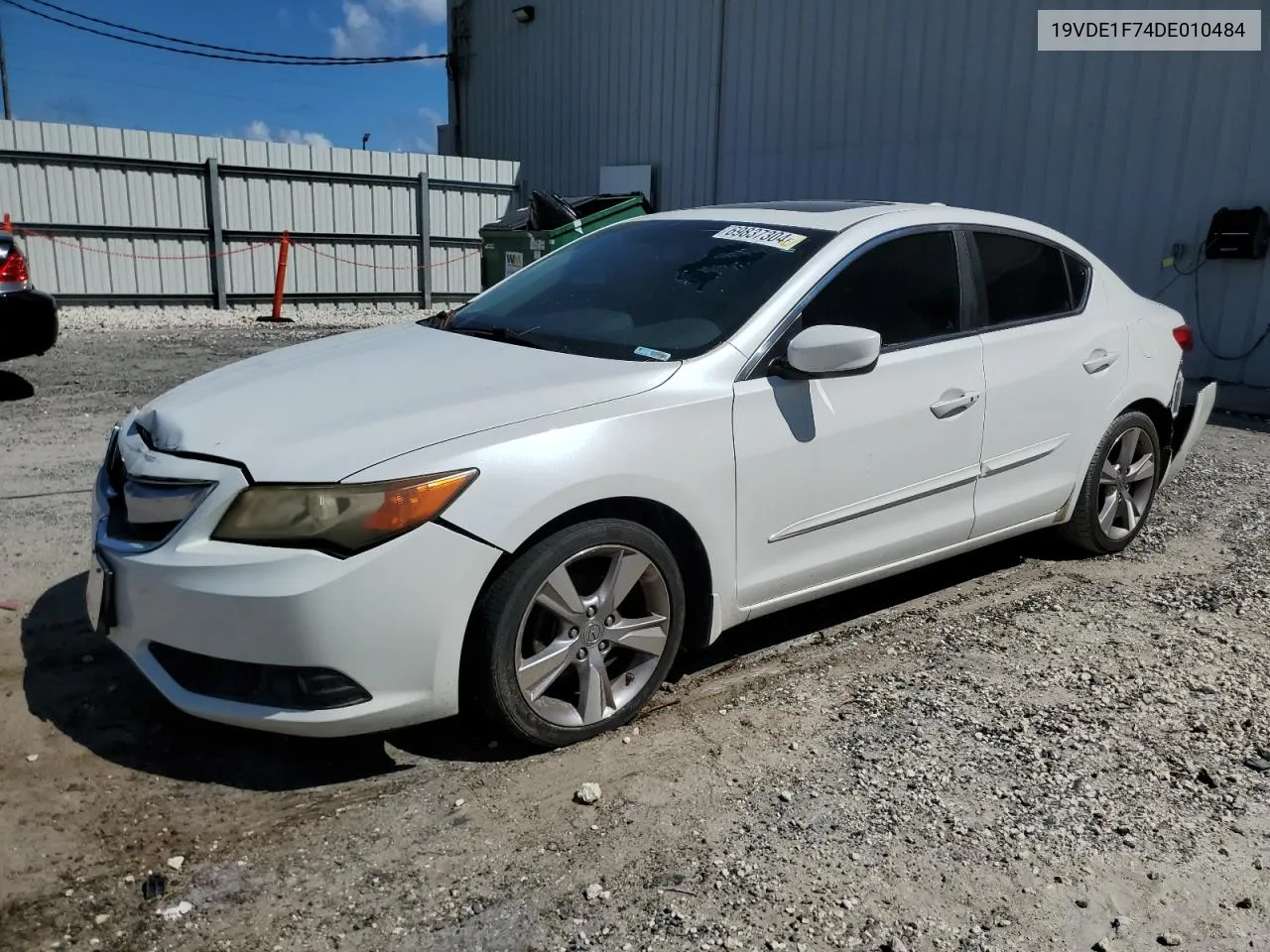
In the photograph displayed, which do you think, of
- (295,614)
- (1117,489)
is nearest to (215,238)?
(1117,489)

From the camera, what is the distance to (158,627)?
2.66m

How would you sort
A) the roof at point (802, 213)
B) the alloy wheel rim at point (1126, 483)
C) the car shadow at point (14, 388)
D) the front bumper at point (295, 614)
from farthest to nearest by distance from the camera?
the car shadow at point (14, 388), the alloy wheel rim at point (1126, 483), the roof at point (802, 213), the front bumper at point (295, 614)

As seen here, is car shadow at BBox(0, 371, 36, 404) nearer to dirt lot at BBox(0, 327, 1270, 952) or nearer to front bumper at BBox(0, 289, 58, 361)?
front bumper at BBox(0, 289, 58, 361)

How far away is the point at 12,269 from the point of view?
23.6 ft

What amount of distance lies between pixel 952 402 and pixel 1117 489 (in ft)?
4.90

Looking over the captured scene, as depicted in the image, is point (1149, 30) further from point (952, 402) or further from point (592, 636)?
point (592, 636)

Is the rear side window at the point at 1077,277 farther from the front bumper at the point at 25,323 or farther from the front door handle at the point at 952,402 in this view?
the front bumper at the point at 25,323

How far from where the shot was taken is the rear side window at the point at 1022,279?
13.5ft

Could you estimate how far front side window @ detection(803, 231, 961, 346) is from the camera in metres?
Answer: 3.55

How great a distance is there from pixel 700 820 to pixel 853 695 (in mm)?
915

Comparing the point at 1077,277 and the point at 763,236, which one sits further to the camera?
the point at 1077,277

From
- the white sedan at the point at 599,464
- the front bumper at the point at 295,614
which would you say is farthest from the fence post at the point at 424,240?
the front bumper at the point at 295,614

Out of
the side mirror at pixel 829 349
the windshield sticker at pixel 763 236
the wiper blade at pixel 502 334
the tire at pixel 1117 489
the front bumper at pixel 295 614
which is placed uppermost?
the windshield sticker at pixel 763 236

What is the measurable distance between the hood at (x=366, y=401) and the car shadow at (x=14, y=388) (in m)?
5.19
